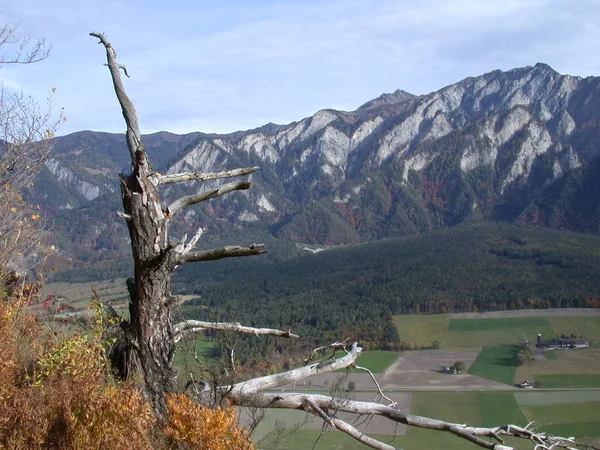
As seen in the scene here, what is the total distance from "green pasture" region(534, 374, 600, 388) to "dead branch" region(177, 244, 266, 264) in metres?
48.2

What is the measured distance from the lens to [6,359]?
19.2 feet

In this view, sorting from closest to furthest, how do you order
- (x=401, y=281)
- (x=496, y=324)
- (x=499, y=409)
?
(x=499, y=409) < (x=496, y=324) < (x=401, y=281)

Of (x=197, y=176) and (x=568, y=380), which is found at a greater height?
(x=197, y=176)

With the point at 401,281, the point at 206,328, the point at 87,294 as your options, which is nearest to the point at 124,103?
the point at 206,328

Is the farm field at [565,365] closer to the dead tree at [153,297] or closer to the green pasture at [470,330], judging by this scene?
the green pasture at [470,330]

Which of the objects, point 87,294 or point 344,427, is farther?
point 87,294

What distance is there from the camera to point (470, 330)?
72.3 m

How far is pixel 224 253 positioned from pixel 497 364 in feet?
183

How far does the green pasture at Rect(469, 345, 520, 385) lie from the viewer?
52.3 meters

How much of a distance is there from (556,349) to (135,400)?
6340 centimetres

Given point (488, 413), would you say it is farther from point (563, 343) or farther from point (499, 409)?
point (563, 343)

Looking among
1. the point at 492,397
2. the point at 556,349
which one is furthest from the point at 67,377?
the point at 556,349

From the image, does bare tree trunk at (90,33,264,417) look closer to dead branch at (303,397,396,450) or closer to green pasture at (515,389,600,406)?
dead branch at (303,397,396,450)

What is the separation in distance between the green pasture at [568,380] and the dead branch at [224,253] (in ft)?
158
